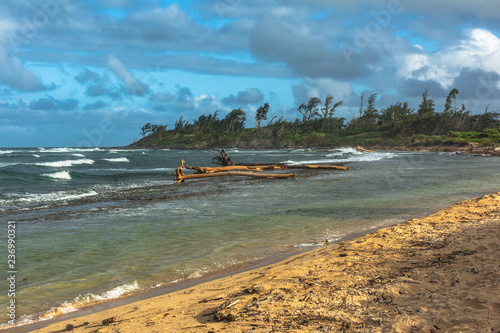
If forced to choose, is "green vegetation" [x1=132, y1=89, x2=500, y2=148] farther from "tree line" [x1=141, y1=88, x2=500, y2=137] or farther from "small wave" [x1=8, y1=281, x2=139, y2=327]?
"small wave" [x1=8, y1=281, x2=139, y2=327]

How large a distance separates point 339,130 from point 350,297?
9566cm

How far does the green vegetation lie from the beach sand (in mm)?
53626

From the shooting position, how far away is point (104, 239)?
8.39m

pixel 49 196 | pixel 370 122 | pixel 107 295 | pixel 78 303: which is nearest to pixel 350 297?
pixel 107 295

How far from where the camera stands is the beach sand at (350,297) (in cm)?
334

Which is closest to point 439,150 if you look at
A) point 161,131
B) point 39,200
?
point 39,200

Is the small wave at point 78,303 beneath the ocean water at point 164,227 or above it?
beneath

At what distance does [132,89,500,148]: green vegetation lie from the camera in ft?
210

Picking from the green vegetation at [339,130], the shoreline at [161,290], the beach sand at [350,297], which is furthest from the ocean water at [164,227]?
the green vegetation at [339,130]

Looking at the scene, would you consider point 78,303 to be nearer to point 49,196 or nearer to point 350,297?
point 350,297

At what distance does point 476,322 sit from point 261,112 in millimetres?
111302

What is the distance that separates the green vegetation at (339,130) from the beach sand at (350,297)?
5363 cm

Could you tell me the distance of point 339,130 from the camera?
96.1 m

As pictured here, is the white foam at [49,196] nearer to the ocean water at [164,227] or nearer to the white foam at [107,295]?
the ocean water at [164,227]
